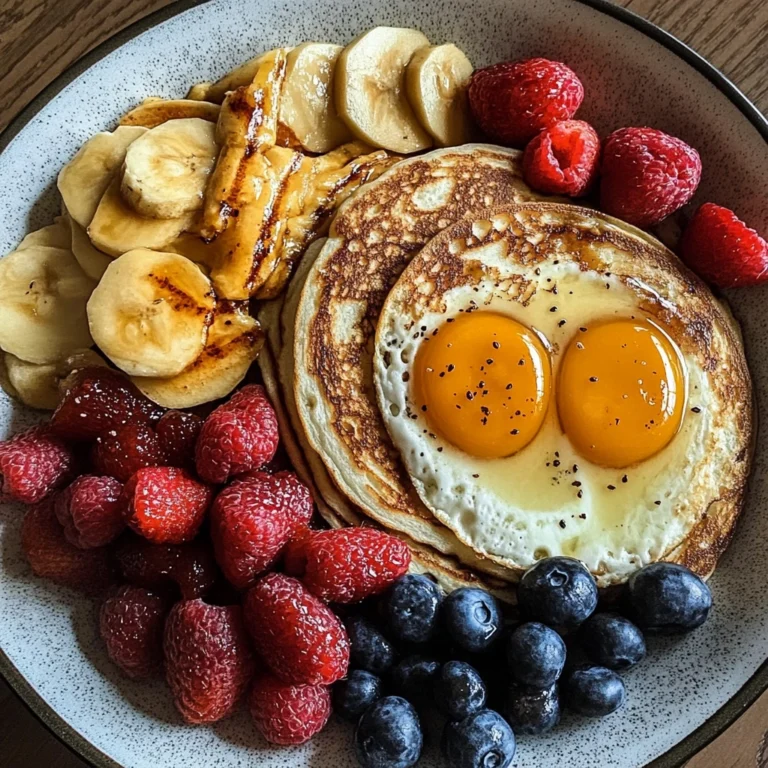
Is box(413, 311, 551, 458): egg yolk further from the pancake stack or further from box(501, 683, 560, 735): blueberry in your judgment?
box(501, 683, 560, 735): blueberry

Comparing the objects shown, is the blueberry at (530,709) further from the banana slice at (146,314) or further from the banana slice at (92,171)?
the banana slice at (92,171)

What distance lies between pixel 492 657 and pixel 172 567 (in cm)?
67

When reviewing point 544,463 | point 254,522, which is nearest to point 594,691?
point 544,463

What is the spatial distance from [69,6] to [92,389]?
102cm

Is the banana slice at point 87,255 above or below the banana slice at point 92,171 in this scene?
below

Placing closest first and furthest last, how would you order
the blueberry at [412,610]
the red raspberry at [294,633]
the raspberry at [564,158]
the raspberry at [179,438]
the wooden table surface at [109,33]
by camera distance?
the red raspberry at [294,633]
the blueberry at [412,610]
the raspberry at [179,438]
the raspberry at [564,158]
the wooden table surface at [109,33]

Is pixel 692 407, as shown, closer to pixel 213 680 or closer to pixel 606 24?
pixel 606 24

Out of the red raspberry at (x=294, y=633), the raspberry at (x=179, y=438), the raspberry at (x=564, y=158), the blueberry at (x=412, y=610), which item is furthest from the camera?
the raspberry at (x=564, y=158)

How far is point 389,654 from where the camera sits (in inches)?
62.8

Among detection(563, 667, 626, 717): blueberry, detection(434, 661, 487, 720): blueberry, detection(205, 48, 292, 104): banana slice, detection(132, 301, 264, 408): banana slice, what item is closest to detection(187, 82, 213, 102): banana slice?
detection(205, 48, 292, 104): banana slice

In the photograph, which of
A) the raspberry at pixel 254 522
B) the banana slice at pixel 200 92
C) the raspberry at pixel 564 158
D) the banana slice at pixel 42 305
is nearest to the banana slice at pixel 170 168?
the banana slice at pixel 200 92

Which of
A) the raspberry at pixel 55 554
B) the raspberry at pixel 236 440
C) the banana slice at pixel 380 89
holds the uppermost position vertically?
the banana slice at pixel 380 89

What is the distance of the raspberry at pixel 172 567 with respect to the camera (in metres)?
1.60

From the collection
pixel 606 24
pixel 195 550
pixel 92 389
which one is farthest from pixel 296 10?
pixel 195 550
